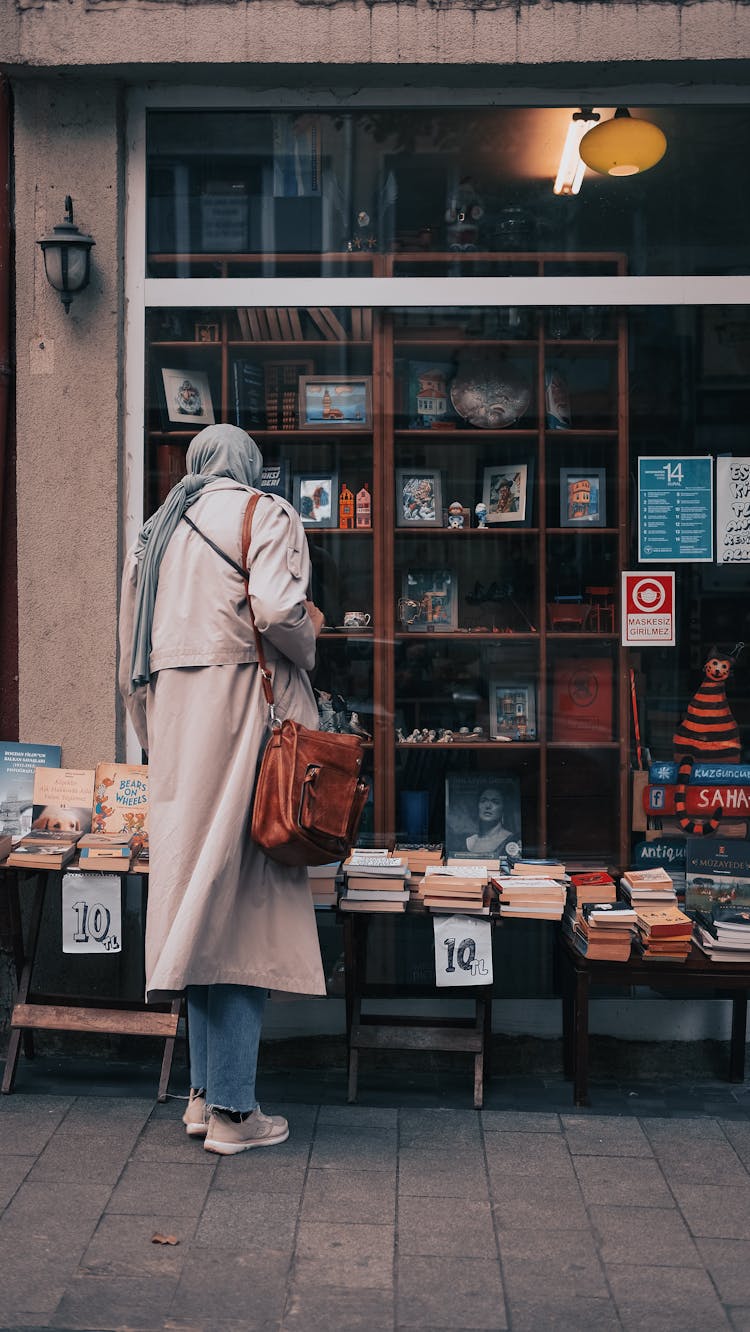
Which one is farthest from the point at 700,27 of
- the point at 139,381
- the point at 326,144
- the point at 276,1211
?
the point at 276,1211

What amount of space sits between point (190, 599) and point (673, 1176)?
95.7 inches

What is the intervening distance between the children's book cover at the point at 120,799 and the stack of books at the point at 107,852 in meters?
0.09

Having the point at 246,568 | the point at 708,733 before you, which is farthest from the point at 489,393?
the point at 246,568

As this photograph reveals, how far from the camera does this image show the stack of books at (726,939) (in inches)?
191

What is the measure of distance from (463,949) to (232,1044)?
40.0 inches

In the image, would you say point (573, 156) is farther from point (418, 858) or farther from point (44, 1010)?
point (44, 1010)

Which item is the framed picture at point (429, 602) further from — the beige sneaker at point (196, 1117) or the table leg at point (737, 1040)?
→ the beige sneaker at point (196, 1117)

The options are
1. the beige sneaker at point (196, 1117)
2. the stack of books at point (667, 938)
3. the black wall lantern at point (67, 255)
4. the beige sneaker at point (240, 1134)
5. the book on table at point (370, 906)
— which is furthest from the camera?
the black wall lantern at point (67, 255)

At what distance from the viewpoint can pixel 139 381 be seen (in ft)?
18.4

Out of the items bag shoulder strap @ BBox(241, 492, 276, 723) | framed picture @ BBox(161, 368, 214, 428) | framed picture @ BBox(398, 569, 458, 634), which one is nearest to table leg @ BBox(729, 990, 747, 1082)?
framed picture @ BBox(398, 569, 458, 634)

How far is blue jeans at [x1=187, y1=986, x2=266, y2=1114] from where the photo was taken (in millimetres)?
4383

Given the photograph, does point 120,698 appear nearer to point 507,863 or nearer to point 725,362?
point 507,863

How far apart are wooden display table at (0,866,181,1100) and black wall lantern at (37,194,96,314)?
91.4 inches

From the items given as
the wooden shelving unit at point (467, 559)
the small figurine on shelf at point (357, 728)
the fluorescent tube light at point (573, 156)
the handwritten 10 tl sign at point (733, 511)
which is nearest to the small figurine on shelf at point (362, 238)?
the wooden shelving unit at point (467, 559)
